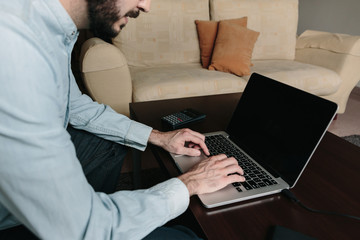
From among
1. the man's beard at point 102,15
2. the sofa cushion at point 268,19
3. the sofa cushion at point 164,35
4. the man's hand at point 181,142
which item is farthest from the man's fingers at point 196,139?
the sofa cushion at point 268,19

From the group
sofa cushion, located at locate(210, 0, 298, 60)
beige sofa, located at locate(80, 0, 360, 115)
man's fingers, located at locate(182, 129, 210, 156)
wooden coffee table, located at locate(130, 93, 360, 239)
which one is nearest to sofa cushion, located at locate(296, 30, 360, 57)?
beige sofa, located at locate(80, 0, 360, 115)

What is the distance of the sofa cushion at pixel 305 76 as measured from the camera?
190 centimetres

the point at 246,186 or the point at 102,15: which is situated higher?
the point at 102,15

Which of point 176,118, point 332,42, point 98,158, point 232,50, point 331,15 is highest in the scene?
point 331,15

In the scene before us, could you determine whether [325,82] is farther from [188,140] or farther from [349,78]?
[188,140]

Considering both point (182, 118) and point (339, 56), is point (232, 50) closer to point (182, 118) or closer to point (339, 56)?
point (339, 56)

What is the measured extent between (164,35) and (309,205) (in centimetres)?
176

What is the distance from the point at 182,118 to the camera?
0.92 metres

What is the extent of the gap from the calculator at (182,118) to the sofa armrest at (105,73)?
0.66m

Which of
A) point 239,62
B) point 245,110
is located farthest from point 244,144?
point 239,62

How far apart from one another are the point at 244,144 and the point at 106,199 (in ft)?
1.46

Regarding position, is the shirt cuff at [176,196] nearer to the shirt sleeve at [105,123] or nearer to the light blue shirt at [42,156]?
the light blue shirt at [42,156]

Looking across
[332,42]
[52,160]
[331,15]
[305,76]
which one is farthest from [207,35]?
[331,15]

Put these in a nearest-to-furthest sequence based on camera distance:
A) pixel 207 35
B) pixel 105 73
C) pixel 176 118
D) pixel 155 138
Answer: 1. pixel 155 138
2. pixel 176 118
3. pixel 105 73
4. pixel 207 35
